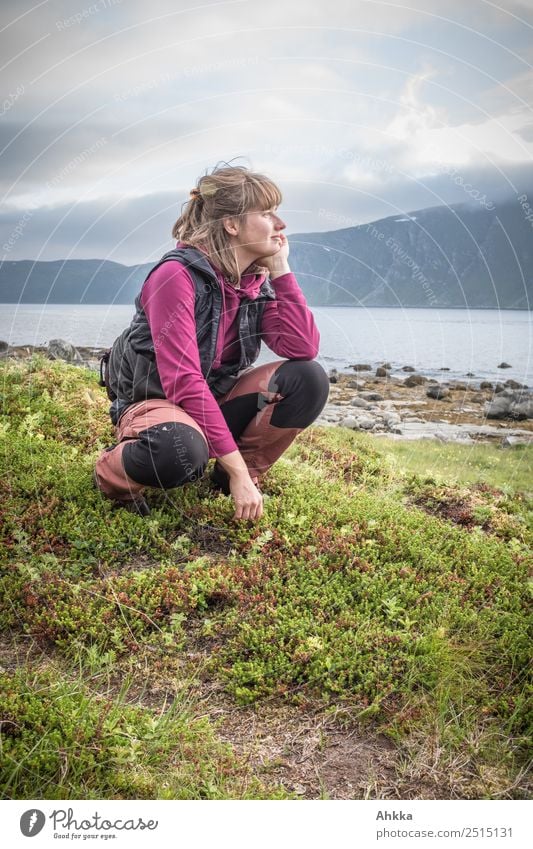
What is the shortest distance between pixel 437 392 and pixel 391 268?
4.78 metres

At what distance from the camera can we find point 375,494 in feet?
20.6

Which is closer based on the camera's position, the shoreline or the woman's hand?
the woman's hand

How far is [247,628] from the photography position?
13.0ft

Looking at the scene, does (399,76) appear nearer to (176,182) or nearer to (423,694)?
(176,182)

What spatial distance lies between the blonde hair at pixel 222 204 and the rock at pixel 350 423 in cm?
418

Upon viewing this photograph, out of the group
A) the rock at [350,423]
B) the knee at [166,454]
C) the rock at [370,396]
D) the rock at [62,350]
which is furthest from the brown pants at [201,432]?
the rock at [62,350]

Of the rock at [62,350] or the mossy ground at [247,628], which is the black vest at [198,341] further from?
the rock at [62,350]

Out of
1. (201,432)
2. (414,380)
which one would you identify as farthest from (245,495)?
(414,380)

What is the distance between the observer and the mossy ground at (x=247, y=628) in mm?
3037

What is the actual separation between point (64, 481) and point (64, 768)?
3.12m

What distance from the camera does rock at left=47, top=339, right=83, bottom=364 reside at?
10375 millimetres
